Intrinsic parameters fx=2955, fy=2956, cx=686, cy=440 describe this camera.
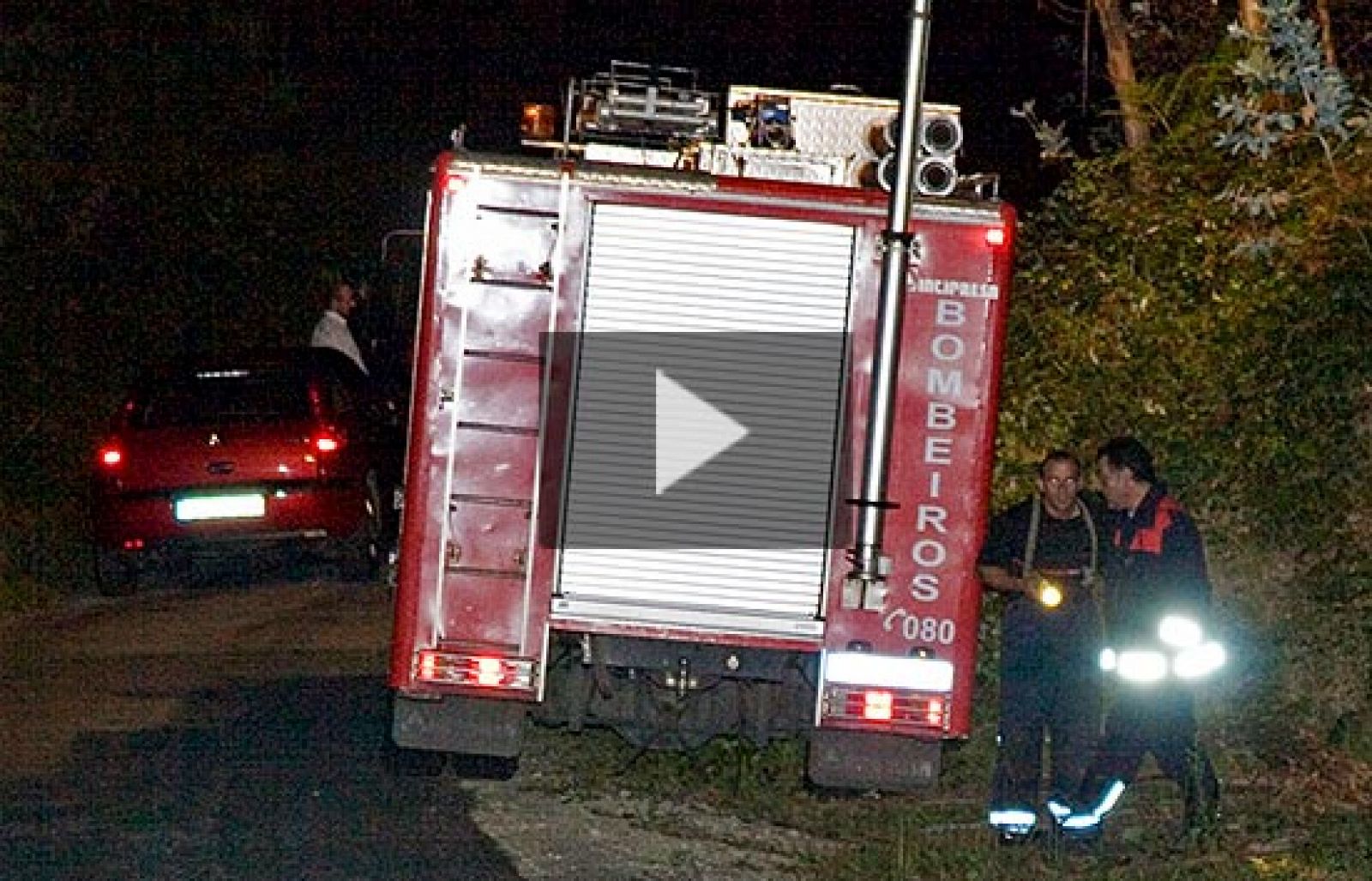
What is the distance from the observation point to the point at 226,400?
19625mm

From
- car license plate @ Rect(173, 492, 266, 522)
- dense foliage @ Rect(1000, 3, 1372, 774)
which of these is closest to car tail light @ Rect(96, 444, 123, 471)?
car license plate @ Rect(173, 492, 266, 522)

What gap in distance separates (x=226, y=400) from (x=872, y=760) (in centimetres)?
896

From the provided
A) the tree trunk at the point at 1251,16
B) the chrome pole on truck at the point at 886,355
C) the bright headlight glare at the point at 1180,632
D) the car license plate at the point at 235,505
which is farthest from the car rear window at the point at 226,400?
Answer: the bright headlight glare at the point at 1180,632

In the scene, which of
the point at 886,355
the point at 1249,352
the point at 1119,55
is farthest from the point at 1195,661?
the point at 1119,55

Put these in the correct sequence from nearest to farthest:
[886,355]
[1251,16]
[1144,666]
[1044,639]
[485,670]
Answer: [1144,666] → [886,355] → [1044,639] → [485,670] → [1251,16]

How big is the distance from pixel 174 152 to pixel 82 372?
317 centimetres

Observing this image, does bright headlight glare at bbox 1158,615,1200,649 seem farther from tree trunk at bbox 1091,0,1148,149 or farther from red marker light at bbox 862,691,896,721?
tree trunk at bbox 1091,0,1148,149

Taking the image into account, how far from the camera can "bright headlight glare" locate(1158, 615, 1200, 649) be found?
428 inches

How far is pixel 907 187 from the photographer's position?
10977 mm

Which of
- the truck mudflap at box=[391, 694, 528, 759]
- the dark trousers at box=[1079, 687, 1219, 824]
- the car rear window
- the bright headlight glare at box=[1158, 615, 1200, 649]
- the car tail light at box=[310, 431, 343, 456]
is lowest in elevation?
the truck mudflap at box=[391, 694, 528, 759]

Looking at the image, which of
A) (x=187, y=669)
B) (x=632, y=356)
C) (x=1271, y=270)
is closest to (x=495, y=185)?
(x=632, y=356)

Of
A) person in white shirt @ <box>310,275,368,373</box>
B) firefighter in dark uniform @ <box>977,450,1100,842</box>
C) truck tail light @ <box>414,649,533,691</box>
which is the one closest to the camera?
firefighter in dark uniform @ <box>977,450,1100,842</box>
